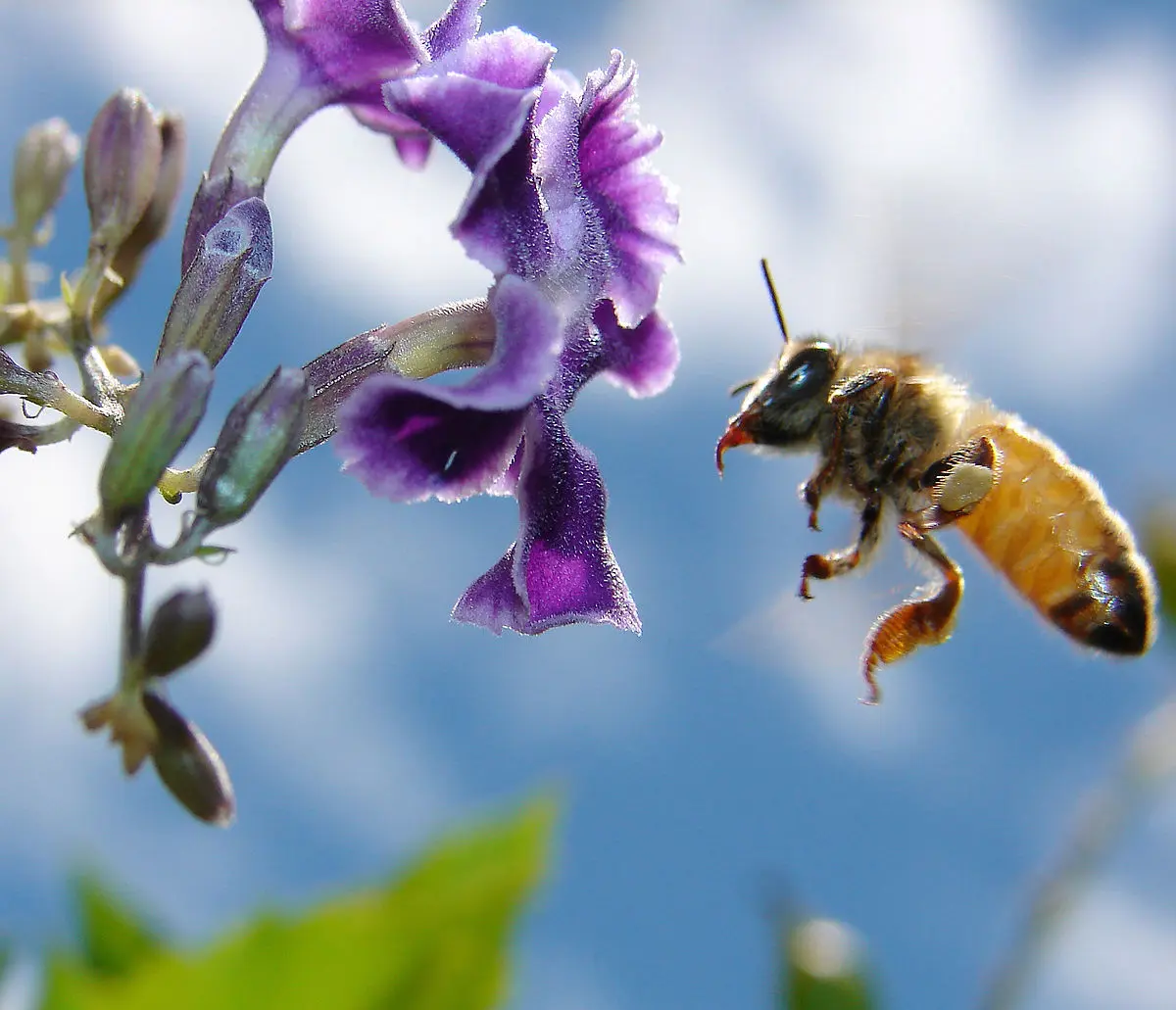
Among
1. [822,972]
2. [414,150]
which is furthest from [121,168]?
[822,972]

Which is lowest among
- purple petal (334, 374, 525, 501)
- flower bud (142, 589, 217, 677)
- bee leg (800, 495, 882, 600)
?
flower bud (142, 589, 217, 677)

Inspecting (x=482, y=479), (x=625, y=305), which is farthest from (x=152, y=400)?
(x=625, y=305)

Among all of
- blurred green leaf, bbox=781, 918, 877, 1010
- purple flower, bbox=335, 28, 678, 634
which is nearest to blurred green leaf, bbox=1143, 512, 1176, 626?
blurred green leaf, bbox=781, 918, 877, 1010

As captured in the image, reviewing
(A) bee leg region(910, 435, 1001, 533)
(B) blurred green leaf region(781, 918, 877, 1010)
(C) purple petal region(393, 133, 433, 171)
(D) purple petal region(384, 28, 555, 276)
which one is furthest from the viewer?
(B) blurred green leaf region(781, 918, 877, 1010)

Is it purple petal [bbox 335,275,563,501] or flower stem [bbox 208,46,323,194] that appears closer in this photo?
purple petal [bbox 335,275,563,501]

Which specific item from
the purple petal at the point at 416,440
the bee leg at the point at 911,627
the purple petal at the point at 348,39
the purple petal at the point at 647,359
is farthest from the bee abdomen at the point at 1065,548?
the purple petal at the point at 348,39

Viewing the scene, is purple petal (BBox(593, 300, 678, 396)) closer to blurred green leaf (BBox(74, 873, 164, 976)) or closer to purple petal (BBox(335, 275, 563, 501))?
purple petal (BBox(335, 275, 563, 501))

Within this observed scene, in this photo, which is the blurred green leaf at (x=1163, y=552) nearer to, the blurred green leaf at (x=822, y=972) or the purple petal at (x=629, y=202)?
the blurred green leaf at (x=822, y=972)
